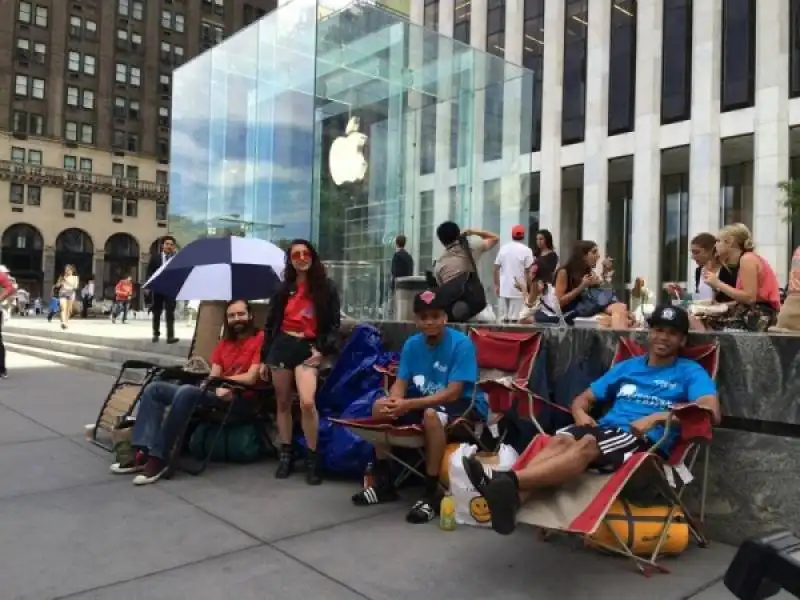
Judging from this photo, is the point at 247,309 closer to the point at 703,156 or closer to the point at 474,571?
the point at 474,571

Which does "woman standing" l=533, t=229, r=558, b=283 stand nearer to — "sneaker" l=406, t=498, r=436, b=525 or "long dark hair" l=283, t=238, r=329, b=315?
"long dark hair" l=283, t=238, r=329, b=315

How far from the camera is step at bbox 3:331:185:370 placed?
→ 11.0 m

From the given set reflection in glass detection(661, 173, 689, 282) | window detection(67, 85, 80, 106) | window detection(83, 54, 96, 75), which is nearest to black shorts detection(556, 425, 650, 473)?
reflection in glass detection(661, 173, 689, 282)

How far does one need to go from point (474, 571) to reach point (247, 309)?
123 inches

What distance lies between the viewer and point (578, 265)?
655cm

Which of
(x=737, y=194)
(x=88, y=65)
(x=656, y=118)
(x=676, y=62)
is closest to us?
(x=676, y=62)

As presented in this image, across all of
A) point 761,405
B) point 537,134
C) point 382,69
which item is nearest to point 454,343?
point 761,405

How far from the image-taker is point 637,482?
344 cm

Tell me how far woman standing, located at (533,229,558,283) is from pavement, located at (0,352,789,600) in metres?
4.26

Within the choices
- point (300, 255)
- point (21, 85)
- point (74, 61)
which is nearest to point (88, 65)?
point (74, 61)

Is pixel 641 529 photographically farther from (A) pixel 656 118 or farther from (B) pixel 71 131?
(B) pixel 71 131

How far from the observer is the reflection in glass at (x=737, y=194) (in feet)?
86.5

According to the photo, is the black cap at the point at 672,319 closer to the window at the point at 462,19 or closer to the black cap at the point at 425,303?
the black cap at the point at 425,303

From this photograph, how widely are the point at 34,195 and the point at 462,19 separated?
4335 centimetres
